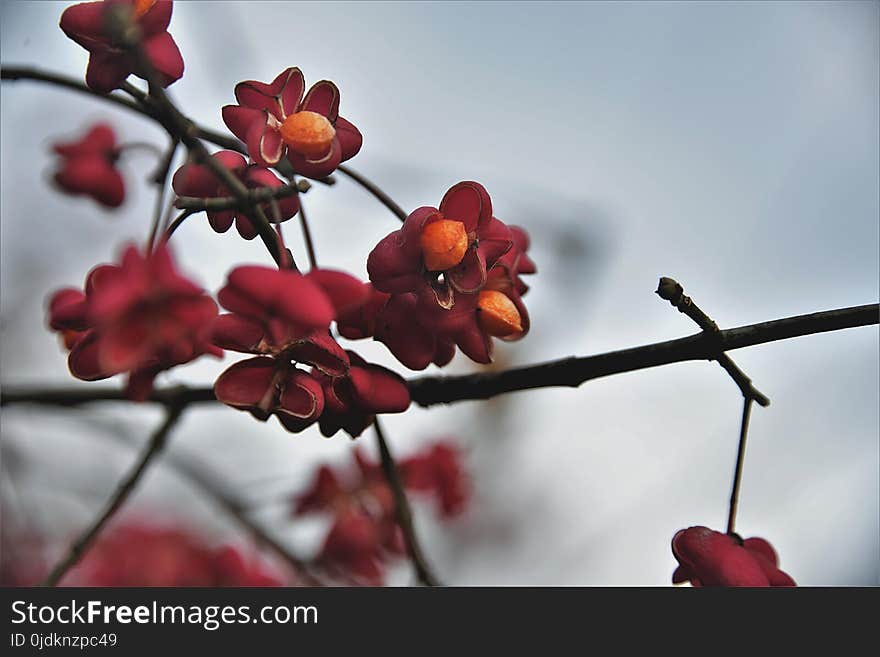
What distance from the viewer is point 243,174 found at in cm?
80

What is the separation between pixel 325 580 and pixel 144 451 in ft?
1.87

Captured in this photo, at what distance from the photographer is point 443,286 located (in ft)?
2.77

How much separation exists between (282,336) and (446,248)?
0.62 ft

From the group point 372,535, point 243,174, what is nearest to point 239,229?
point 243,174

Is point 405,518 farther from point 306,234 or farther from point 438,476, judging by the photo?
point 438,476

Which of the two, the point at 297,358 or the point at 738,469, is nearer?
the point at 297,358

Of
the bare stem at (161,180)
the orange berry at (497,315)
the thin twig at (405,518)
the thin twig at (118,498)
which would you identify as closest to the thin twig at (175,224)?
the bare stem at (161,180)

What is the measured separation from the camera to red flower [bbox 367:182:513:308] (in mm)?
814

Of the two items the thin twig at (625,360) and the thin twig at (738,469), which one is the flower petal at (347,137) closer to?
the thin twig at (625,360)

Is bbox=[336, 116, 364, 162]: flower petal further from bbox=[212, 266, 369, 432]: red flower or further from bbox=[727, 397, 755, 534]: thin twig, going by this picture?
bbox=[727, 397, 755, 534]: thin twig

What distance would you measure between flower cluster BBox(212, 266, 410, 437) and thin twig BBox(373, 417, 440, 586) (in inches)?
8.9

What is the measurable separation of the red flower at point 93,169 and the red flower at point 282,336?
0.70 metres

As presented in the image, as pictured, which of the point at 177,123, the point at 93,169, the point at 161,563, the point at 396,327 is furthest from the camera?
the point at 161,563

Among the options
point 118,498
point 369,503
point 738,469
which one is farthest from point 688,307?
point 369,503
